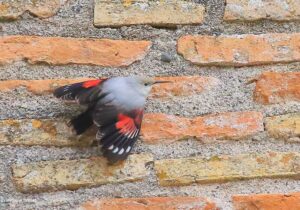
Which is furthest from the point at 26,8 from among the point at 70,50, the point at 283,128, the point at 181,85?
the point at 283,128

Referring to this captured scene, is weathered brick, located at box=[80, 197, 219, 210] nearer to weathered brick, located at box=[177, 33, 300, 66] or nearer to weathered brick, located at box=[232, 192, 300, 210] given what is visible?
weathered brick, located at box=[232, 192, 300, 210]

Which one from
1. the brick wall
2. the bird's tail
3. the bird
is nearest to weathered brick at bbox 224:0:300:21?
the brick wall

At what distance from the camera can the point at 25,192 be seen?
53.7 inches

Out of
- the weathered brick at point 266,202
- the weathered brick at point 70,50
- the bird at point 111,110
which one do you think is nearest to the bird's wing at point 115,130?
the bird at point 111,110

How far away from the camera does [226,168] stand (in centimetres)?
142

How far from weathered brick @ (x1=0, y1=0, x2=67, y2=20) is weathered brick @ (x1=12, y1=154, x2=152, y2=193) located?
0.31 meters

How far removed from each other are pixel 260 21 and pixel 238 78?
0.45 ft

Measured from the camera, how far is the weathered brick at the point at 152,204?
1.37 m

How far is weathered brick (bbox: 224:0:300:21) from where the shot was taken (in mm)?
1512

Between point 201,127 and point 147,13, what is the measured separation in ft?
0.86

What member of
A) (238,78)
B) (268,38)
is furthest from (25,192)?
(268,38)

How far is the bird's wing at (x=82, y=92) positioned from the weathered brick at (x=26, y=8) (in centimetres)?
17

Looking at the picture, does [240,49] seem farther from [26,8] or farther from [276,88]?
[26,8]

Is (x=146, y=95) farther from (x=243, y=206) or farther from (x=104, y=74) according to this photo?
(x=243, y=206)
